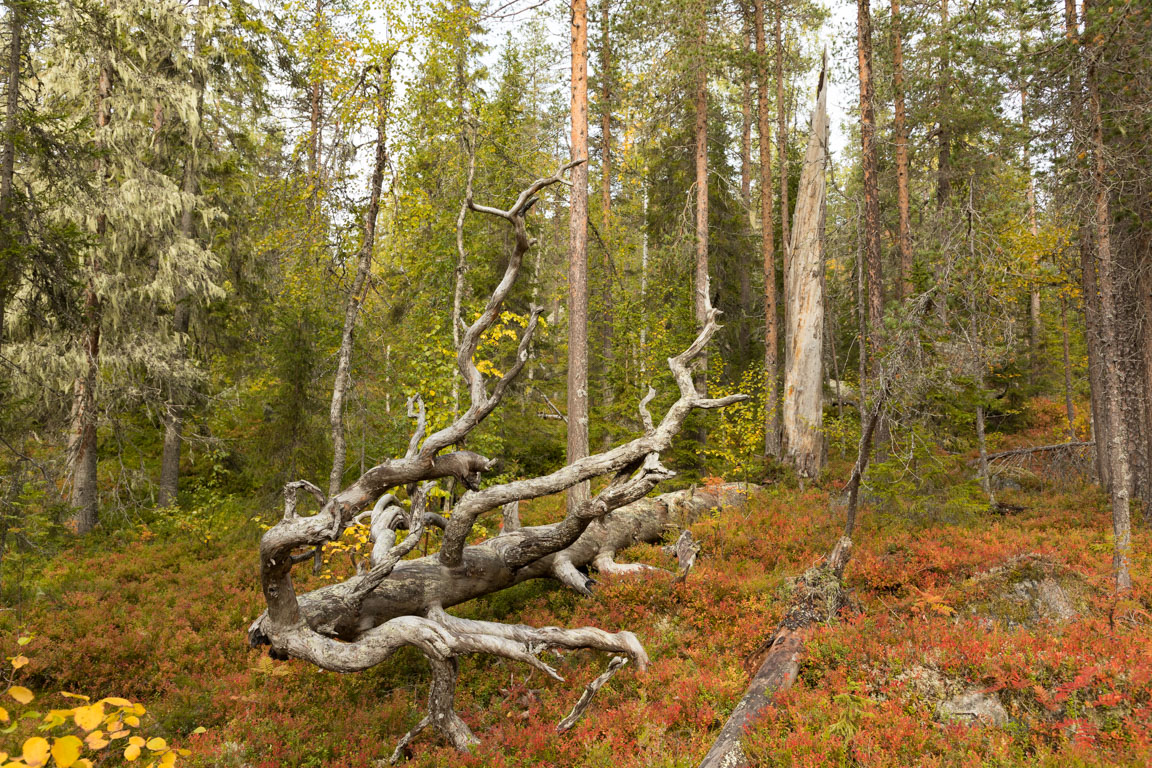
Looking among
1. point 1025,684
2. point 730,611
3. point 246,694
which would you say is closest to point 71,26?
point 246,694

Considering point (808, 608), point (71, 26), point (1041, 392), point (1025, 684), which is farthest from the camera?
point (1041, 392)

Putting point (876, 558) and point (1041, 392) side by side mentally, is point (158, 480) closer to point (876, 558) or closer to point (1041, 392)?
point (876, 558)

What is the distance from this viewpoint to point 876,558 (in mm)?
9297

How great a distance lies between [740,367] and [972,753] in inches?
727

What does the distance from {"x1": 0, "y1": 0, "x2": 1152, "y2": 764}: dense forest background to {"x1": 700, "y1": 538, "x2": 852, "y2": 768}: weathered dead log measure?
308 cm

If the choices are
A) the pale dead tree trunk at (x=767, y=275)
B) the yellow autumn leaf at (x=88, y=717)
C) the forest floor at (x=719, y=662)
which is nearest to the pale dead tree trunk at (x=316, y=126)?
the forest floor at (x=719, y=662)

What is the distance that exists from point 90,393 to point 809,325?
17.3 metres

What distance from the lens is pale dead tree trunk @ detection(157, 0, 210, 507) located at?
1385 cm

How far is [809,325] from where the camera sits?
53.4 ft

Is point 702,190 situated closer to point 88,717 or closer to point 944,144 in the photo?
point 944,144

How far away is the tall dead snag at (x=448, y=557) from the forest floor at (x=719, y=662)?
62 cm

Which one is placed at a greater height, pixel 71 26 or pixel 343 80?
pixel 71 26

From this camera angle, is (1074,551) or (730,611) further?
(1074,551)

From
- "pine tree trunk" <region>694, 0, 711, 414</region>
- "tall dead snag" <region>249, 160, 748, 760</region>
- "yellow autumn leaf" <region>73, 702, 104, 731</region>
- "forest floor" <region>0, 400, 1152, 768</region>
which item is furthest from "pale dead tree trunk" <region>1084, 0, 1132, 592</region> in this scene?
"yellow autumn leaf" <region>73, 702, 104, 731</region>
